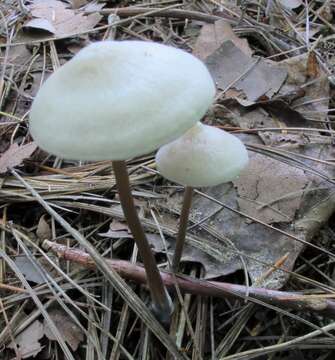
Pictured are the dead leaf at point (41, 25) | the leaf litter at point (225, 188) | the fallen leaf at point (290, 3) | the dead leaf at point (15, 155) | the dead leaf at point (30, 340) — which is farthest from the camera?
the fallen leaf at point (290, 3)

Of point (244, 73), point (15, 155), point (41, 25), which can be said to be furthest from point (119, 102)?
point (41, 25)

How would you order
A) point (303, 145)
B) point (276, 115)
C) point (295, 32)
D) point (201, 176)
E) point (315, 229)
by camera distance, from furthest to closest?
point (295, 32) → point (276, 115) → point (303, 145) → point (315, 229) → point (201, 176)

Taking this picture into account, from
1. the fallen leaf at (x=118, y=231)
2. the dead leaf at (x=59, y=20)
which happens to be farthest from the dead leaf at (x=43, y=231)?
the dead leaf at (x=59, y=20)

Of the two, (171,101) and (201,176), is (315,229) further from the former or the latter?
(171,101)

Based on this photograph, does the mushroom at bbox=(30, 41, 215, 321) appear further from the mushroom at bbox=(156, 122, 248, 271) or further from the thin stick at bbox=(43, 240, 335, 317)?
the thin stick at bbox=(43, 240, 335, 317)

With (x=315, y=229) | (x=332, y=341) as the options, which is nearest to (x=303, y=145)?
(x=315, y=229)

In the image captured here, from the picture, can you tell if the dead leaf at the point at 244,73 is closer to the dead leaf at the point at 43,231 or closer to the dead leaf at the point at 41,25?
the dead leaf at the point at 41,25
